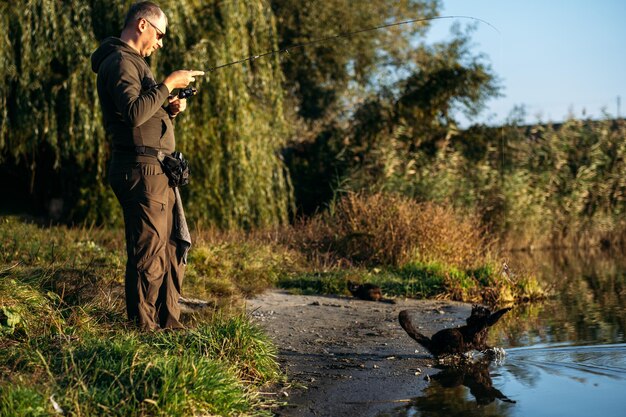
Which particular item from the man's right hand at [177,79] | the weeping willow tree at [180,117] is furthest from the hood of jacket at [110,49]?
the weeping willow tree at [180,117]

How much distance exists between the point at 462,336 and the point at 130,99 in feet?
10.2

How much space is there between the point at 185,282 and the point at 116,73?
3.60 metres

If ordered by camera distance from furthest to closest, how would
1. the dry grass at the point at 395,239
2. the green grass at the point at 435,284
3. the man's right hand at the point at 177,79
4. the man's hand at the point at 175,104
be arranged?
1. the dry grass at the point at 395,239
2. the green grass at the point at 435,284
3. the man's hand at the point at 175,104
4. the man's right hand at the point at 177,79

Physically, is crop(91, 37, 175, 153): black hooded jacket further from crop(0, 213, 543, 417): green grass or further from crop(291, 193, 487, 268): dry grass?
crop(291, 193, 487, 268): dry grass

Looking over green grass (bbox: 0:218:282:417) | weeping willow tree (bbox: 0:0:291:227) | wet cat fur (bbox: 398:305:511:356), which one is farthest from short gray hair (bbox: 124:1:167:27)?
weeping willow tree (bbox: 0:0:291:227)

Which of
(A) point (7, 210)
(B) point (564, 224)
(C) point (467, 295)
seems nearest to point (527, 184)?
(B) point (564, 224)

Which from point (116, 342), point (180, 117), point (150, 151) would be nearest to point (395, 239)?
point (180, 117)

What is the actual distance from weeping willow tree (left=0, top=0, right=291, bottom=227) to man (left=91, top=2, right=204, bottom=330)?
7.67 metres

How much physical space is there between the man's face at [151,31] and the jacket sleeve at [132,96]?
0.29 m

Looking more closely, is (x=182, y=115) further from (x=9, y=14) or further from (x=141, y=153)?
(x=141, y=153)

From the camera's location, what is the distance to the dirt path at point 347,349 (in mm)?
5504

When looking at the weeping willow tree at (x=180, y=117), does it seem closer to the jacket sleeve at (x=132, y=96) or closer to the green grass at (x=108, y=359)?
the green grass at (x=108, y=359)

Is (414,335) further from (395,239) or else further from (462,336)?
(395,239)

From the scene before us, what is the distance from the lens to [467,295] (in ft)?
35.2
